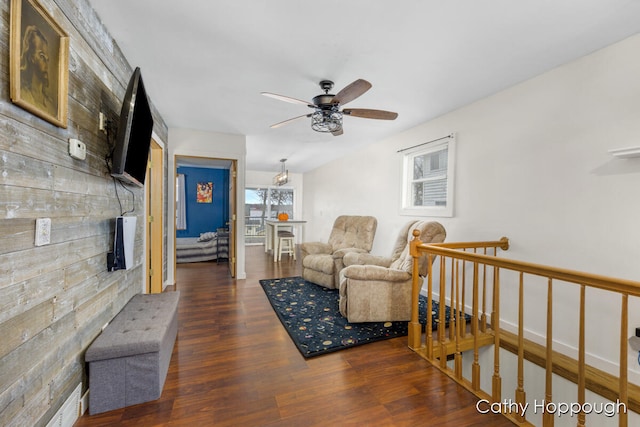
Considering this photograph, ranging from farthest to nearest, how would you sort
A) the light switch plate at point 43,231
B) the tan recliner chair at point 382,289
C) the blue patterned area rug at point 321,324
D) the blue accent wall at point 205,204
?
the blue accent wall at point 205,204
the tan recliner chair at point 382,289
the blue patterned area rug at point 321,324
the light switch plate at point 43,231

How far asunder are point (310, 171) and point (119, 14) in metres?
6.41

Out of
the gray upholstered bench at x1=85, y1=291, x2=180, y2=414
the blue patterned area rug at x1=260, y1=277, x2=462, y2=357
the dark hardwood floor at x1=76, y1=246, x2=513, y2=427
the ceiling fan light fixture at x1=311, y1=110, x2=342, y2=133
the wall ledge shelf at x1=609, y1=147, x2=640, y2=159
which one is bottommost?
the dark hardwood floor at x1=76, y1=246, x2=513, y2=427

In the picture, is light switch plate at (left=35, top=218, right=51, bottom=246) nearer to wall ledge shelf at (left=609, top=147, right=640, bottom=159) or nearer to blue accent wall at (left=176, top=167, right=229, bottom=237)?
wall ledge shelf at (left=609, top=147, right=640, bottom=159)

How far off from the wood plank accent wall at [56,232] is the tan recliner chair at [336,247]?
7.94 feet

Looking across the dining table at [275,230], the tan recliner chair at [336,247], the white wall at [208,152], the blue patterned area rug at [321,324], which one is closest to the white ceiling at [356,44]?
the white wall at [208,152]

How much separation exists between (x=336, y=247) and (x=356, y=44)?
3.22 meters

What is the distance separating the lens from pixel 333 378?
1.88 metres

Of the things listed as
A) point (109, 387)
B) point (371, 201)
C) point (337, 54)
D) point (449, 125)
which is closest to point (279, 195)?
point (371, 201)

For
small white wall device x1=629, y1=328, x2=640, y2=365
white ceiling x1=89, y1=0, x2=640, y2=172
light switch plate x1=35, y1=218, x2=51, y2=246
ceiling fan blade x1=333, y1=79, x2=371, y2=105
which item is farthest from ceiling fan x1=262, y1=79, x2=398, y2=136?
small white wall device x1=629, y1=328, x2=640, y2=365

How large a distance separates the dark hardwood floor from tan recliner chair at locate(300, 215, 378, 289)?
1253 mm

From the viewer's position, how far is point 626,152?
5.82 feet

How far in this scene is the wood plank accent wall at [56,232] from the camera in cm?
103

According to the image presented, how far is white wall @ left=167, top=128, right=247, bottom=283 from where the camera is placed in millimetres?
4102

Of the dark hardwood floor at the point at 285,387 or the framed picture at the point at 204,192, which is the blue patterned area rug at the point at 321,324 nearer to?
the dark hardwood floor at the point at 285,387
